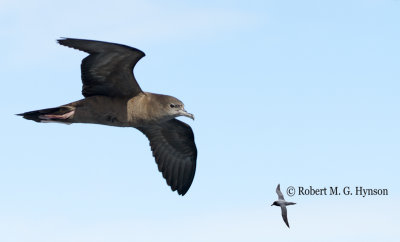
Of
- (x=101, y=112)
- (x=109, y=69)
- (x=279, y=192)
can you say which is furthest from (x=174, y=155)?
(x=109, y=69)

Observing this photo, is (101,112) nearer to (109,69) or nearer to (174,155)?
(109,69)

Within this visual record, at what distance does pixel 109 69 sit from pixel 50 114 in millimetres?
1433

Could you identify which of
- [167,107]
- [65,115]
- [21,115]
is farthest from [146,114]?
[21,115]

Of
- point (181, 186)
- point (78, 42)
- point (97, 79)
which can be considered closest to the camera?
point (78, 42)

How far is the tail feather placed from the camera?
48.4 feet

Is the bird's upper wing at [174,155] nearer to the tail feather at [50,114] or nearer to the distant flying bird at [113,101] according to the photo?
the distant flying bird at [113,101]

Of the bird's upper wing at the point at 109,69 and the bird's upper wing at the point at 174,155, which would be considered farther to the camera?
the bird's upper wing at the point at 174,155

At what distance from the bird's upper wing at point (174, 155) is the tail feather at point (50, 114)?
2856mm

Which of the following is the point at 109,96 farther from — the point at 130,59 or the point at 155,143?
the point at 155,143

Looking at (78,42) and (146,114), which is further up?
(78,42)

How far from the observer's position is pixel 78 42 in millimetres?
13867

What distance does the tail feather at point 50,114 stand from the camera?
14758mm

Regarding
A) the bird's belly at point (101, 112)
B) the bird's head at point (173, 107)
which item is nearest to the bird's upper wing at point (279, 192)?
the bird's head at point (173, 107)

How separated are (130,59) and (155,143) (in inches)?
134
